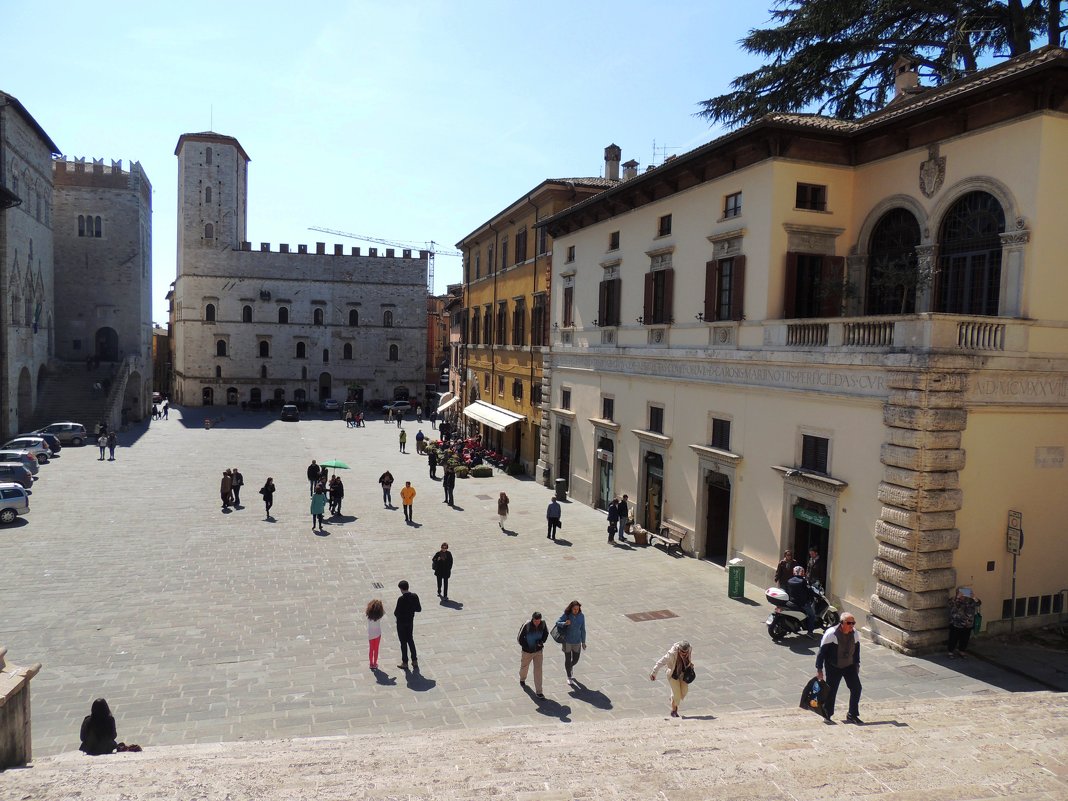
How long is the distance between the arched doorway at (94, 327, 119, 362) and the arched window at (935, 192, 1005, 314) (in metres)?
56.5

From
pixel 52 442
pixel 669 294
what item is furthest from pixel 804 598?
pixel 52 442

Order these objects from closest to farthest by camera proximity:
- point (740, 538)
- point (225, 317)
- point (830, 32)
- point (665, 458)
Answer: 1. point (740, 538)
2. point (665, 458)
3. point (830, 32)
4. point (225, 317)

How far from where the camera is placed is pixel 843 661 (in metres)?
9.92

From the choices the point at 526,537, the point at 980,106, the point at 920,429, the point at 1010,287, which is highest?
the point at 980,106

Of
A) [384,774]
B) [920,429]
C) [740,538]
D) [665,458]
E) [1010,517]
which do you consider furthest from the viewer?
[665,458]

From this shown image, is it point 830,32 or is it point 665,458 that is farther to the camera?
point 830,32

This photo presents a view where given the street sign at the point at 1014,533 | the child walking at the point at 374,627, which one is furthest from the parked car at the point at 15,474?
the street sign at the point at 1014,533

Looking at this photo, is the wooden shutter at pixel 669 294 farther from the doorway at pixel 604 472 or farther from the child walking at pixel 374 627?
the child walking at pixel 374 627

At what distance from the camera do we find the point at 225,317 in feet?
232

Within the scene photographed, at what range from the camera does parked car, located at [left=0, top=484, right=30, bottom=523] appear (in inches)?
869

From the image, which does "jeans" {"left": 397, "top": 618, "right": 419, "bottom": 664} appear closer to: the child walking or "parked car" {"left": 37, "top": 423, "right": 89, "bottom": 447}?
the child walking

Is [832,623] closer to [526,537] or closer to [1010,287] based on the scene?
[1010,287]

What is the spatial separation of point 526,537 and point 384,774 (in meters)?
14.6

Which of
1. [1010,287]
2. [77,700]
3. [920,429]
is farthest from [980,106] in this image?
[77,700]
